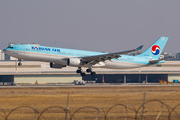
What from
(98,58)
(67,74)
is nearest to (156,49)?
(98,58)

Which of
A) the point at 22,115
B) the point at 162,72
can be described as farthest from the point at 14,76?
the point at 22,115

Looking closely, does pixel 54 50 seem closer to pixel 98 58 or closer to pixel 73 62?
pixel 73 62

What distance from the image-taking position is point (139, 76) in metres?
104

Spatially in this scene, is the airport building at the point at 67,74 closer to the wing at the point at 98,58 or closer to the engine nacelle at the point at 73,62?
the wing at the point at 98,58

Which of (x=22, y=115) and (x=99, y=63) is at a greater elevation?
(x=99, y=63)

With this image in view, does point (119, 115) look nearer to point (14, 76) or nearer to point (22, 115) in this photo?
point (22, 115)

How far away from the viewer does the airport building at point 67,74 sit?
302ft

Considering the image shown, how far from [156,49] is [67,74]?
40.4m

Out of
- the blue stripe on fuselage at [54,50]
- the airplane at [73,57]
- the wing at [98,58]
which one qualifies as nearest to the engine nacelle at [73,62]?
the airplane at [73,57]

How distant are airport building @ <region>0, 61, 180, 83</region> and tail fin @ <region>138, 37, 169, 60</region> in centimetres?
Answer: 3821

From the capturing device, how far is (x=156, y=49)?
200 ft

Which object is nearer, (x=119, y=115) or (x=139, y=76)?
(x=119, y=115)

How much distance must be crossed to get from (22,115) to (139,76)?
8625cm

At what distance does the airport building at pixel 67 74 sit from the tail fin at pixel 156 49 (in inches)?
1504
